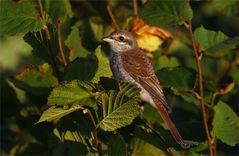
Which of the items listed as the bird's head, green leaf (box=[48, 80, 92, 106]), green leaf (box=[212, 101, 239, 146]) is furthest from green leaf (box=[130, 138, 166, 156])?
the bird's head

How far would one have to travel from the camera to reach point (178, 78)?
17.6 ft

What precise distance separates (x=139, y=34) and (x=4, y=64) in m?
3.71

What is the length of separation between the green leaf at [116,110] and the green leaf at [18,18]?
81 centimetres

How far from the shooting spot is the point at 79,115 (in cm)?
472

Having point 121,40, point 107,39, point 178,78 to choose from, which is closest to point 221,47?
point 178,78

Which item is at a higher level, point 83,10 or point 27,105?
point 83,10

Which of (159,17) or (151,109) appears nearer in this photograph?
(159,17)

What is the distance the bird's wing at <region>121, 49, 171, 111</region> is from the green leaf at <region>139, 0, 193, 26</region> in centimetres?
92

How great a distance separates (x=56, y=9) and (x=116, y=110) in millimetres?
1160

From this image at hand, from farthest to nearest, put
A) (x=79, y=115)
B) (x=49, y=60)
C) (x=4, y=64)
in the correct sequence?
(x=4, y=64), (x=49, y=60), (x=79, y=115)

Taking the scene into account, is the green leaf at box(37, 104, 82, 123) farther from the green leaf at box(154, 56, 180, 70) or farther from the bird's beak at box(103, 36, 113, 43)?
the bird's beak at box(103, 36, 113, 43)

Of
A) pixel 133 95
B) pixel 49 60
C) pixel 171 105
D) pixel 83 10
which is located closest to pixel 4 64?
pixel 83 10

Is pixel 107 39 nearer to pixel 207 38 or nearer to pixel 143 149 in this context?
pixel 207 38

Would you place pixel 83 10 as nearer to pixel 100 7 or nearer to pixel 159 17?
pixel 100 7
